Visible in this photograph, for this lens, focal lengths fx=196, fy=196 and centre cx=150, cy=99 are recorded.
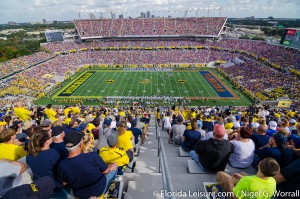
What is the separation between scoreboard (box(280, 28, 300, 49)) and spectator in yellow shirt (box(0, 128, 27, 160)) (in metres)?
48.8

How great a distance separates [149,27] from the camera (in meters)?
65.1

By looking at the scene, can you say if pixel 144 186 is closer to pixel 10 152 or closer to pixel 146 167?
pixel 146 167

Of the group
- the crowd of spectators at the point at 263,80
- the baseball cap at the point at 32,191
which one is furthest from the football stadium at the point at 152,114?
the crowd of spectators at the point at 263,80

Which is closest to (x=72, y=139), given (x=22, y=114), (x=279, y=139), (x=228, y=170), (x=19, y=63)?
(x=228, y=170)

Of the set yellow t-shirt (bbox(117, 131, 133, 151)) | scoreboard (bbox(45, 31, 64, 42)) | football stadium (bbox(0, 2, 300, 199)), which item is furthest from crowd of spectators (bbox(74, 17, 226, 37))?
yellow t-shirt (bbox(117, 131, 133, 151))

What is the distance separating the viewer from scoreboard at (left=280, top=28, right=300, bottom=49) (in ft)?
128

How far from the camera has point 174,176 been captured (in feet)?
14.1

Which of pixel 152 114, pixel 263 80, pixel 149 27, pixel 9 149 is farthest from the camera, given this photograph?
pixel 149 27

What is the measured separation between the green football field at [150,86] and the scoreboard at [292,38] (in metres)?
16.1

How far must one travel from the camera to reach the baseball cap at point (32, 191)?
2.26 metres

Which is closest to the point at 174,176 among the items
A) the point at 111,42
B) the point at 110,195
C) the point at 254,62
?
the point at 110,195

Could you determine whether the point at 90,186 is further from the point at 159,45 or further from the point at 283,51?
the point at 159,45

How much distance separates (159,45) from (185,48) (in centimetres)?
789

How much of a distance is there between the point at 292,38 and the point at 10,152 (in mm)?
50817
